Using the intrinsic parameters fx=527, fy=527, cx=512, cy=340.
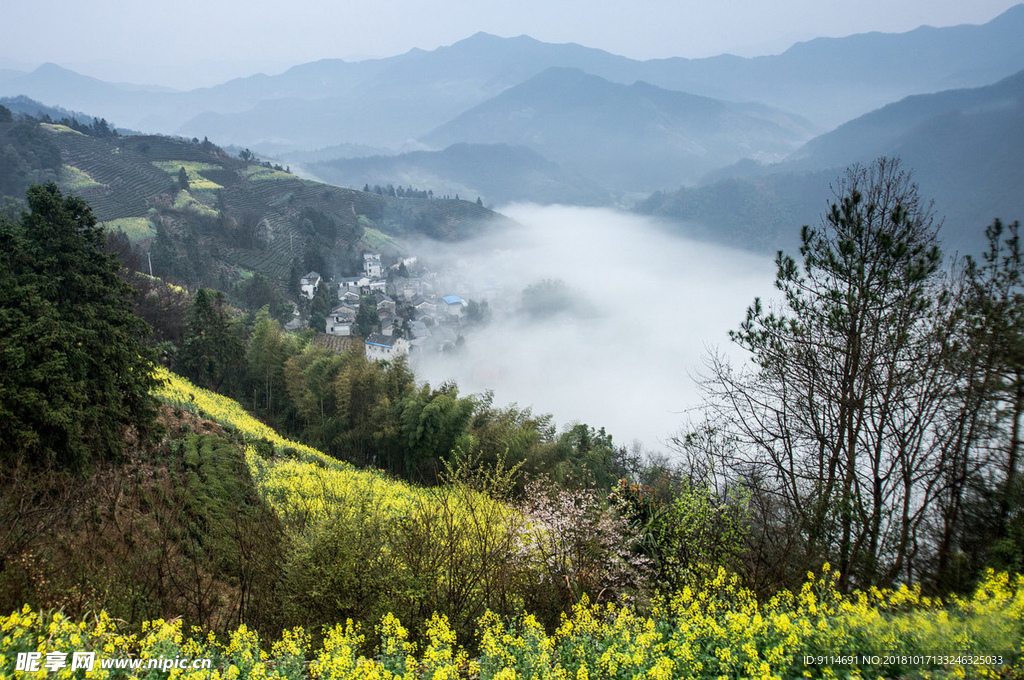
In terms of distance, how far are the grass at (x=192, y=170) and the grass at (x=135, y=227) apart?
63.5 feet

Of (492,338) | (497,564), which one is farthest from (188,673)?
(492,338)

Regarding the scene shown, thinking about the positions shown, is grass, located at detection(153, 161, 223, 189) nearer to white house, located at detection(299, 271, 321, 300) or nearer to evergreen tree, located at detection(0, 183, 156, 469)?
white house, located at detection(299, 271, 321, 300)

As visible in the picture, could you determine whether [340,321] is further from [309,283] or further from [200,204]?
[200,204]

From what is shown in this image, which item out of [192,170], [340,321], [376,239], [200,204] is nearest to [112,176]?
[200,204]

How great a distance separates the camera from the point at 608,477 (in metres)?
19.6

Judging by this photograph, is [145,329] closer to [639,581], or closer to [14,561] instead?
[14,561]

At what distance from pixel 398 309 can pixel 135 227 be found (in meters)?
29.3

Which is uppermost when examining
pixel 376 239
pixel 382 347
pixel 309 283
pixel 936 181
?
pixel 936 181

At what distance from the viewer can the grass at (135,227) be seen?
181ft

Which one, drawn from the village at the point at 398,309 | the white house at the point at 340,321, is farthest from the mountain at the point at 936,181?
the white house at the point at 340,321

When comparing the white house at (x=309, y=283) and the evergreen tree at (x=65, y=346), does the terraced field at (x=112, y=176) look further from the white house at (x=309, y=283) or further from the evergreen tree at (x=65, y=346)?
the evergreen tree at (x=65, y=346)

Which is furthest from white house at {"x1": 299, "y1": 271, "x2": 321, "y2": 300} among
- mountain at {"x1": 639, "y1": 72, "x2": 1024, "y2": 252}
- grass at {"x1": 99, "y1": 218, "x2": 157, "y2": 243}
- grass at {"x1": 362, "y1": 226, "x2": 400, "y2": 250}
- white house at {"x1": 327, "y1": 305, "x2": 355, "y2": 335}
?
mountain at {"x1": 639, "y1": 72, "x2": 1024, "y2": 252}

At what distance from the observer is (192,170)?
275ft

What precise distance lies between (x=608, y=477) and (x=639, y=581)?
1347cm
